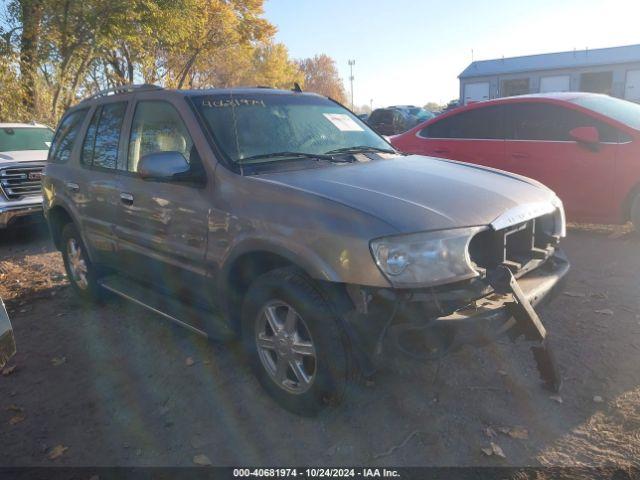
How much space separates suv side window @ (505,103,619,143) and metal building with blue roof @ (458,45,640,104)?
109 ft

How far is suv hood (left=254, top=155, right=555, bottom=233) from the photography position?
264cm

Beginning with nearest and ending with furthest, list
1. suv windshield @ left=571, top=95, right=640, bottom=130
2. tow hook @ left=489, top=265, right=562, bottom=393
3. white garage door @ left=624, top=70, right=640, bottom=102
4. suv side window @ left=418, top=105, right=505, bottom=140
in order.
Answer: tow hook @ left=489, top=265, right=562, bottom=393
suv windshield @ left=571, top=95, right=640, bottom=130
suv side window @ left=418, top=105, right=505, bottom=140
white garage door @ left=624, top=70, right=640, bottom=102

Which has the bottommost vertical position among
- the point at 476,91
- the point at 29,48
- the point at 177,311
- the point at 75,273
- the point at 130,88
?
the point at 75,273

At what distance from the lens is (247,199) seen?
3035 millimetres

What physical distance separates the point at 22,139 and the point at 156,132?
6.81 meters

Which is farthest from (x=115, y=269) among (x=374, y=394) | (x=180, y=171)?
(x=374, y=394)

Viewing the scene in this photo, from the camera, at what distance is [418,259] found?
8.23ft

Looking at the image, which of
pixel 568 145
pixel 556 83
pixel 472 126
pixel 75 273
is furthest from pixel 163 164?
pixel 556 83

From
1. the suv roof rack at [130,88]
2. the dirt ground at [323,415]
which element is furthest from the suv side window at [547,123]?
the suv roof rack at [130,88]

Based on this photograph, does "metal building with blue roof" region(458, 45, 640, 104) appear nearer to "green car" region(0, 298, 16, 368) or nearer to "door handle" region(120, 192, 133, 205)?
"door handle" region(120, 192, 133, 205)

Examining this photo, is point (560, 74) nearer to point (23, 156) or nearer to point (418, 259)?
point (23, 156)

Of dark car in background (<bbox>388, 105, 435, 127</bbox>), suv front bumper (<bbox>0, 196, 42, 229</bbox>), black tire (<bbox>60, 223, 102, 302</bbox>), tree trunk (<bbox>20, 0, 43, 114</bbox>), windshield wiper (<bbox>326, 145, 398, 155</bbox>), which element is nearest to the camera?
windshield wiper (<bbox>326, 145, 398, 155</bbox>)

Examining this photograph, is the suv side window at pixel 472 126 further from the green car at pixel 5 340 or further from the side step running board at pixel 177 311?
the green car at pixel 5 340

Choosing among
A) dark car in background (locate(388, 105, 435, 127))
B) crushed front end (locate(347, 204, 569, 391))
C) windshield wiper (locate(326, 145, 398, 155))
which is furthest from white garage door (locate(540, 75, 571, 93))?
crushed front end (locate(347, 204, 569, 391))
